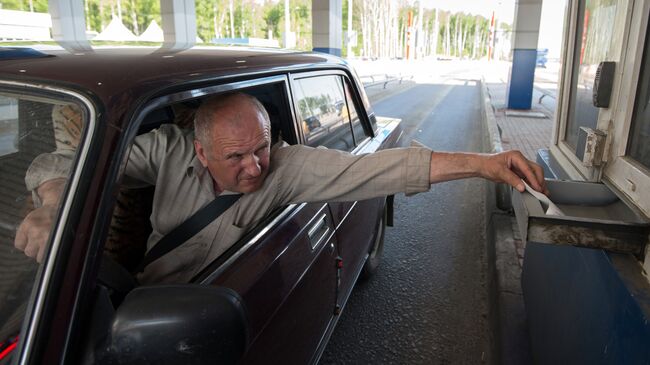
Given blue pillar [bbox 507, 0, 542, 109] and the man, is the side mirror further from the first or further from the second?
blue pillar [bbox 507, 0, 542, 109]

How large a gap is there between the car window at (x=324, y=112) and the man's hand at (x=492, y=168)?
84cm

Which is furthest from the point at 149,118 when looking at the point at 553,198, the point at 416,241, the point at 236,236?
the point at 416,241

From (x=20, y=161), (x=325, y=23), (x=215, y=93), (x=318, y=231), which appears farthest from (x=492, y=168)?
(x=325, y=23)

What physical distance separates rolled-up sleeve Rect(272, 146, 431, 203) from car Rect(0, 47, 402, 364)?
0.13m

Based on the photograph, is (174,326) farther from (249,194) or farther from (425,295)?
(425,295)

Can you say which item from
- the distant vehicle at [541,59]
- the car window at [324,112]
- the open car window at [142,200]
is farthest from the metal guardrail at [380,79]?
the distant vehicle at [541,59]

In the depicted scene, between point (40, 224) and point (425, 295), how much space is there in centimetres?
295

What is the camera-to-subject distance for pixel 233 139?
1787 millimetres

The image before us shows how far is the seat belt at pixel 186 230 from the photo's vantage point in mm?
1804

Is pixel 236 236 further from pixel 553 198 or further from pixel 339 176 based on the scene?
pixel 553 198

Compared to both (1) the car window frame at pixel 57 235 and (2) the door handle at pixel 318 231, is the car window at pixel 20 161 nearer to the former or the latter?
(1) the car window frame at pixel 57 235

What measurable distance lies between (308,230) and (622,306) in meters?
1.20

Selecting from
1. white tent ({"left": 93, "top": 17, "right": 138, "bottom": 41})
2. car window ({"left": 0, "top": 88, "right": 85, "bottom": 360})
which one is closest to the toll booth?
Result: car window ({"left": 0, "top": 88, "right": 85, "bottom": 360})

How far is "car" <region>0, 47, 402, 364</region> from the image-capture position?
1094 millimetres
